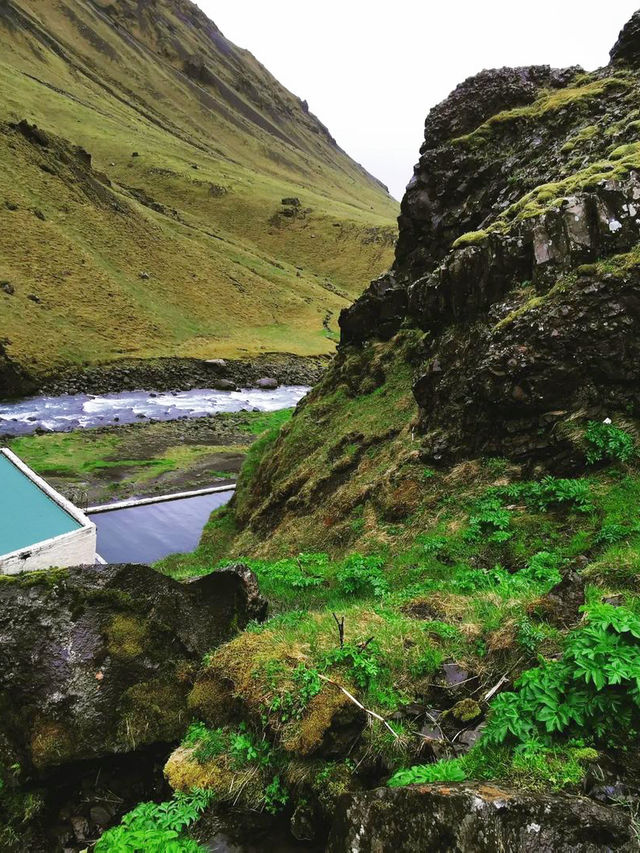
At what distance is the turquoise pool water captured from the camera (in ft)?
44.9


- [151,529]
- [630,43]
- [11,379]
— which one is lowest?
[11,379]

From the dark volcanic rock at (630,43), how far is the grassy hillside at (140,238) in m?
53.1

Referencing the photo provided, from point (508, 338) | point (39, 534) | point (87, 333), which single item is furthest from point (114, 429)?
point (508, 338)

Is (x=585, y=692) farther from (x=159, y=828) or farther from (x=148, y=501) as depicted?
(x=148, y=501)

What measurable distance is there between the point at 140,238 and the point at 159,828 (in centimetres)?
9357

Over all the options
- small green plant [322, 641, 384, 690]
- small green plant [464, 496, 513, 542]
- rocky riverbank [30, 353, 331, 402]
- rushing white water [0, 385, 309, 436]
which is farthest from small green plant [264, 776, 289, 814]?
rocky riverbank [30, 353, 331, 402]

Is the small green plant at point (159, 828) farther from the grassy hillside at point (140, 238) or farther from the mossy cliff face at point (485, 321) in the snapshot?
the grassy hillside at point (140, 238)

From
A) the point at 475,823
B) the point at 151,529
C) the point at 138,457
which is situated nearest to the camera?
the point at 475,823

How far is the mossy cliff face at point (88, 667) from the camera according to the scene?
492cm

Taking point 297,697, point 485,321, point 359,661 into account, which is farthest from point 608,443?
point 297,697

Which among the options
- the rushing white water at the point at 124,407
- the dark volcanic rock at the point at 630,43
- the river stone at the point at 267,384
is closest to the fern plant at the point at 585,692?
the dark volcanic rock at the point at 630,43

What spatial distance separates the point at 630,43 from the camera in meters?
20.6

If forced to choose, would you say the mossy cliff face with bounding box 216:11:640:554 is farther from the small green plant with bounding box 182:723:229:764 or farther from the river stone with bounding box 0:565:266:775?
the small green plant with bounding box 182:723:229:764

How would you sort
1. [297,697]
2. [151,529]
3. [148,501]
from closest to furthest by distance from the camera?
[297,697] < [151,529] < [148,501]
